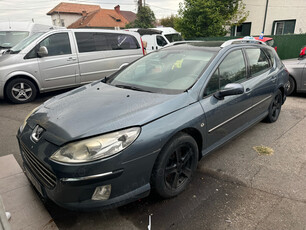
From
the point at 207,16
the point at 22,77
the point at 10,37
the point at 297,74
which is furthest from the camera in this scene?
the point at 207,16

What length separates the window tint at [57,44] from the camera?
19.2 feet

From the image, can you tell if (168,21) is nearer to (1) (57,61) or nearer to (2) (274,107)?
(1) (57,61)

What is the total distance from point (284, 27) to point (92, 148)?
19.7 meters

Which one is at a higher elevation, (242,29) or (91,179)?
(242,29)

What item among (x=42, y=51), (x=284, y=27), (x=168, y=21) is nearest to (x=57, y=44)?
(x=42, y=51)

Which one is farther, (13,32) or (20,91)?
(13,32)

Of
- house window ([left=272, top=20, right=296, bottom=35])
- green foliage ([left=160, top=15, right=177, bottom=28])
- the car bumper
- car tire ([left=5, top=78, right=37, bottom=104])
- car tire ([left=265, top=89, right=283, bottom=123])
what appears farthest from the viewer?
green foliage ([left=160, top=15, right=177, bottom=28])

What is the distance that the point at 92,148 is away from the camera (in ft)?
6.12

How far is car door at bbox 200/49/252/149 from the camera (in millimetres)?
2668

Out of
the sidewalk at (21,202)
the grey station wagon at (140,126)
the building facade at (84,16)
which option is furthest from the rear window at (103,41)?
the building facade at (84,16)

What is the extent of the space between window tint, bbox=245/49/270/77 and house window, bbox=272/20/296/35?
16.2 meters

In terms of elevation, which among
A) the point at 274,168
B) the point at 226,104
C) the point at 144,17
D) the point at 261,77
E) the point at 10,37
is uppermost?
the point at 144,17

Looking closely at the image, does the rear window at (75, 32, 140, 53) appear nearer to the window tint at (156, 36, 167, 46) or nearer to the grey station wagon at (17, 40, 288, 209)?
the grey station wagon at (17, 40, 288, 209)

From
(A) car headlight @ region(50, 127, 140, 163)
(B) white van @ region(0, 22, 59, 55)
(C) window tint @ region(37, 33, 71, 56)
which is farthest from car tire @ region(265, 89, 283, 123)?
(B) white van @ region(0, 22, 59, 55)
